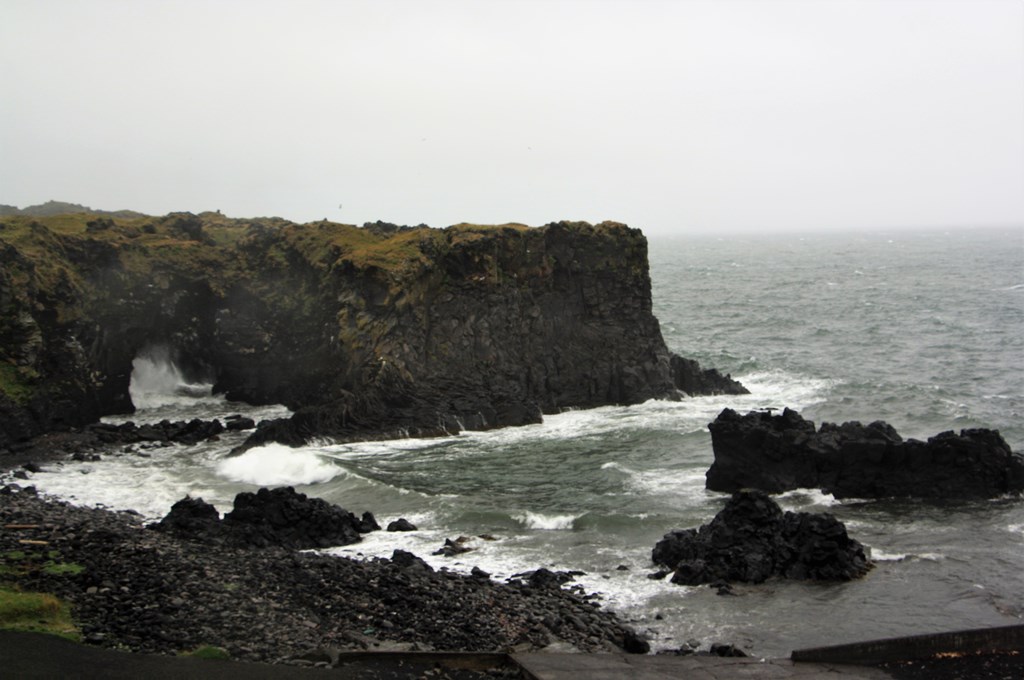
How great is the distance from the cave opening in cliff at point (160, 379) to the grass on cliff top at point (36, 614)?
33337mm

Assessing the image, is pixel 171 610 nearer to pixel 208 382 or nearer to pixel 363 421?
pixel 363 421

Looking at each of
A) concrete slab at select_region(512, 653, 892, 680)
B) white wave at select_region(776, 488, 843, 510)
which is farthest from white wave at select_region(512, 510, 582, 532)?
concrete slab at select_region(512, 653, 892, 680)

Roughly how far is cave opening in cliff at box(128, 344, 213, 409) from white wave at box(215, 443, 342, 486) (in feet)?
46.7

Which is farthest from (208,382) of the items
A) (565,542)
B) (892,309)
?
(892,309)

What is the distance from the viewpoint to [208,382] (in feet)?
182

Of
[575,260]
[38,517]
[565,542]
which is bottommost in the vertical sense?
[565,542]

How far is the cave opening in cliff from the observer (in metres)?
52.6

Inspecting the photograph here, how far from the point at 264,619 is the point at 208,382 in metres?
36.5

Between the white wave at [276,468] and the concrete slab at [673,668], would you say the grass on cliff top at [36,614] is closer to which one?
the concrete slab at [673,668]

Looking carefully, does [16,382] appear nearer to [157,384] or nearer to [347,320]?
[157,384]

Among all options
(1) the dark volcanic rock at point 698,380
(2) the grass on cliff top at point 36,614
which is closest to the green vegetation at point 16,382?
(2) the grass on cliff top at point 36,614

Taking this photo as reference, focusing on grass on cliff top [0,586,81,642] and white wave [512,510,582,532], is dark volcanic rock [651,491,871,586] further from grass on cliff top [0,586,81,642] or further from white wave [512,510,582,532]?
grass on cliff top [0,586,81,642]

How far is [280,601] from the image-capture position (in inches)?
888

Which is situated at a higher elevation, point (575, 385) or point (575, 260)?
point (575, 260)
